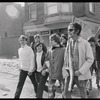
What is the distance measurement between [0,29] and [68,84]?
28.5 metres

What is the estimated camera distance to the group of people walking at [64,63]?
349 centimetres

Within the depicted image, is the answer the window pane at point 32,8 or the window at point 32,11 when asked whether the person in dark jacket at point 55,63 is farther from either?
the window pane at point 32,8

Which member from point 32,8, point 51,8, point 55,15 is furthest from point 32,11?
point 55,15

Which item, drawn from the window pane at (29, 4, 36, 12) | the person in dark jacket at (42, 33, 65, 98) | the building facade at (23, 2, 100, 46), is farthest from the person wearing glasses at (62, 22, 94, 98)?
the window pane at (29, 4, 36, 12)

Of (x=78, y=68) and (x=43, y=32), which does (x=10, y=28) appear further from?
(x=78, y=68)

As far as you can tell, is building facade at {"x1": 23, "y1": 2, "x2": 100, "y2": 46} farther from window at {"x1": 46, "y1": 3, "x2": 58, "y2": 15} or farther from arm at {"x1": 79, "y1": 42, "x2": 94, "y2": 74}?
arm at {"x1": 79, "y1": 42, "x2": 94, "y2": 74}

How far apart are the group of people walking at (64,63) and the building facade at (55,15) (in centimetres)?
1021

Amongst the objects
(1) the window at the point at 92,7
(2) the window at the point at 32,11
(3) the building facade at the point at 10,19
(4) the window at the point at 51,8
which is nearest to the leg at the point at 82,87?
(4) the window at the point at 51,8

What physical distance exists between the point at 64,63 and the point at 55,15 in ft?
44.2

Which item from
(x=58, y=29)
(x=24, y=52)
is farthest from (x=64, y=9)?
(x=24, y=52)

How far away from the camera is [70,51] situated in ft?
11.8

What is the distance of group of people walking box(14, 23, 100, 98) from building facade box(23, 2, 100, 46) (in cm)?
1021

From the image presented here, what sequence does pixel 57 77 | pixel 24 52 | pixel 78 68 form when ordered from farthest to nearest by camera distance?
pixel 24 52 → pixel 57 77 → pixel 78 68

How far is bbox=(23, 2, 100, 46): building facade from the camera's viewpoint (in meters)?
16.0
